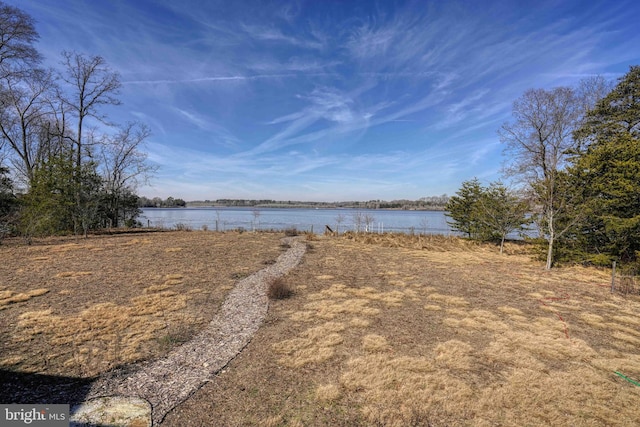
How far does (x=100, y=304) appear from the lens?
19.8 ft

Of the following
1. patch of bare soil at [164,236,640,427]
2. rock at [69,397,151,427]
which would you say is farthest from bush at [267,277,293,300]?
rock at [69,397,151,427]

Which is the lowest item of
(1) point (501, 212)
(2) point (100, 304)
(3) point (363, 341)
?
(3) point (363, 341)

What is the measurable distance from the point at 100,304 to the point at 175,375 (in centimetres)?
386

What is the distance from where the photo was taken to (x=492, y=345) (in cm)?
462

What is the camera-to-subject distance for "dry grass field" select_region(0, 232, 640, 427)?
306cm

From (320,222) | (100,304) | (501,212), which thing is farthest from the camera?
(320,222)

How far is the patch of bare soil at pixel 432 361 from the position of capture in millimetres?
2980

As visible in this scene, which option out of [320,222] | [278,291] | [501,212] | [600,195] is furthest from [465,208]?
[320,222]

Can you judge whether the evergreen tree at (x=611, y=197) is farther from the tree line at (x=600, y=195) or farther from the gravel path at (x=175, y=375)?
the gravel path at (x=175, y=375)

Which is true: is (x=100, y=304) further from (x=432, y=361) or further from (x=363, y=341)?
(x=432, y=361)

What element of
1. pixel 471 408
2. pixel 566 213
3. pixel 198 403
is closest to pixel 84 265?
pixel 198 403

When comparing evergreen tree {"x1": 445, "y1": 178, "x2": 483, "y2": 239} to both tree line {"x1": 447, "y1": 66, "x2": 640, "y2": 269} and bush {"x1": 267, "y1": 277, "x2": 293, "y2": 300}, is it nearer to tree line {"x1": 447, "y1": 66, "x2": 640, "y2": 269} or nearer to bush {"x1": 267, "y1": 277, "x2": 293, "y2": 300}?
tree line {"x1": 447, "y1": 66, "x2": 640, "y2": 269}

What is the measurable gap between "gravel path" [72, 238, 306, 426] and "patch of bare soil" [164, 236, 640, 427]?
201 millimetres

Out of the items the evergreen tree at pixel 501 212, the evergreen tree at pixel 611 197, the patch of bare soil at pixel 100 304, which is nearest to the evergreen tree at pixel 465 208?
the evergreen tree at pixel 501 212
